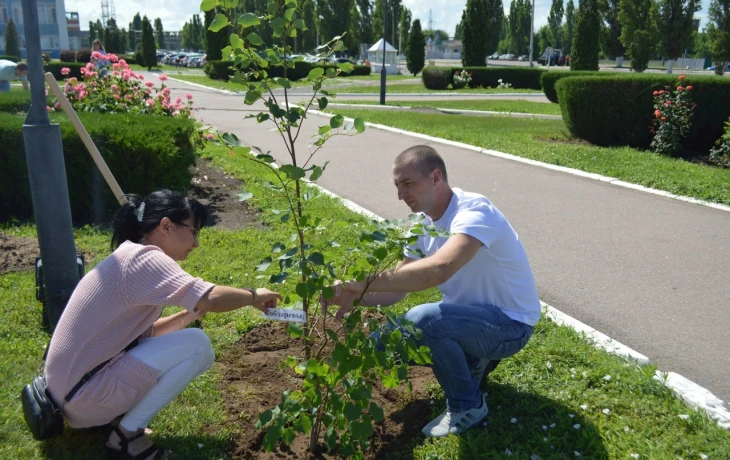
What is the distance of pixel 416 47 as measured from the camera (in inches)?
1549

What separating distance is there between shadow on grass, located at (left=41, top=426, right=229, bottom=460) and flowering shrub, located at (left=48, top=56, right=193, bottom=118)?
6.63m

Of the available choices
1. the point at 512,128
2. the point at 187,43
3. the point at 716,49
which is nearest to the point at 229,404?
the point at 512,128

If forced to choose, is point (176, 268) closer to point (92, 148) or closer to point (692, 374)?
point (92, 148)

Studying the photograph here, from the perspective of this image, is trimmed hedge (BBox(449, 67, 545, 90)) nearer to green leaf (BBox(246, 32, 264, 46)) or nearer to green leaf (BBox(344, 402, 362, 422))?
green leaf (BBox(246, 32, 264, 46))

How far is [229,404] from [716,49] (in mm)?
30962

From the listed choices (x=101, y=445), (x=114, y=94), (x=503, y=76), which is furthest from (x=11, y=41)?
(x=101, y=445)

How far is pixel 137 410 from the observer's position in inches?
106

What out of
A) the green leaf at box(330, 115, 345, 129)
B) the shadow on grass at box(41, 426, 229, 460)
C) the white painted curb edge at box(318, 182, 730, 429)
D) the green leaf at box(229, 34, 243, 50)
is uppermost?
the green leaf at box(229, 34, 243, 50)

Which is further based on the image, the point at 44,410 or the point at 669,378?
the point at 669,378

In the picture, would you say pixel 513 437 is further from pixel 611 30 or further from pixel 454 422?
pixel 611 30

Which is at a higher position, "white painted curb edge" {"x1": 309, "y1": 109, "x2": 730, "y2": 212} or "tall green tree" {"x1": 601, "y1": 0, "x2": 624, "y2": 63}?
"tall green tree" {"x1": 601, "y1": 0, "x2": 624, "y2": 63}

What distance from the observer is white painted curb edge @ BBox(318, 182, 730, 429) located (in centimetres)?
314

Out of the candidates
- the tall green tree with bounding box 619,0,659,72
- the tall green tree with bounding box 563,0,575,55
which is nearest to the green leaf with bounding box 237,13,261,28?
the tall green tree with bounding box 619,0,659,72

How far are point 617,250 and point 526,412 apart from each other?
333 cm
